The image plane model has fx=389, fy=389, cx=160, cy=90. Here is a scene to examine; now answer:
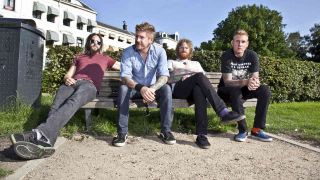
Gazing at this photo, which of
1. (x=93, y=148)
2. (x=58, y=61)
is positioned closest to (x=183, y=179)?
(x=93, y=148)

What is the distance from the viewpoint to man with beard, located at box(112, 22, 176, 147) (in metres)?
4.89

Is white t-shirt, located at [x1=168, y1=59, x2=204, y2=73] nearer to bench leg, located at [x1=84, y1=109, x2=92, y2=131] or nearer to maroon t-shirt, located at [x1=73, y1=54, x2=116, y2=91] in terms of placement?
maroon t-shirt, located at [x1=73, y1=54, x2=116, y2=91]

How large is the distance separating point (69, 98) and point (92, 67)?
0.97 metres

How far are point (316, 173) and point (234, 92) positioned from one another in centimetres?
169

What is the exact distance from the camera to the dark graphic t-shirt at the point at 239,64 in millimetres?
5758

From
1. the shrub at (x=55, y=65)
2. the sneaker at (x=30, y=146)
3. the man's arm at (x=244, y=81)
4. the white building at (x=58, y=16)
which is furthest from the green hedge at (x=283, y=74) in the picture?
the white building at (x=58, y=16)

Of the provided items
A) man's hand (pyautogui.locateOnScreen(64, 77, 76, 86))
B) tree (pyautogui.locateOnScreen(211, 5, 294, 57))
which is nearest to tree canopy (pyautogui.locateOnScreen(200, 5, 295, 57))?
tree (pyautogui.locateOnScreen(211, 5, 294, 57))

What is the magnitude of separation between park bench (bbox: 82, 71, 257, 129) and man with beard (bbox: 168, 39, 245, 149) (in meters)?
0.21

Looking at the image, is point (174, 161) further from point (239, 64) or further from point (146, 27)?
point (239, 64)

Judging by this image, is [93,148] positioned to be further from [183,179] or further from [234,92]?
[234,92]

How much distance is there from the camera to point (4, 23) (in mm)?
5832

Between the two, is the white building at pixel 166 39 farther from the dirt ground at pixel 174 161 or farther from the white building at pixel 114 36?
the dirt ground at pixel 174 161

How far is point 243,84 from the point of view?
5.61 meters

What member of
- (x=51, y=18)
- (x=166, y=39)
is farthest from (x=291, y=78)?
(x=166, y=39)
